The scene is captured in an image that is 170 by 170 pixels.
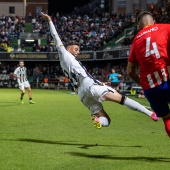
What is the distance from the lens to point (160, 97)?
6262 mm

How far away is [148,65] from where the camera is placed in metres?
6.27

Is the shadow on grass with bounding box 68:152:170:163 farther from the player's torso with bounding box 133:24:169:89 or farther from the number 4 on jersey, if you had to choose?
the number 4 on jersey

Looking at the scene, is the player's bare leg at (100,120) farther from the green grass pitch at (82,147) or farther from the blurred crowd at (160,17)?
the blurred crowd at (160,17)

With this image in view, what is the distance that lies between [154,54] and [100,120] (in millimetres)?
2502

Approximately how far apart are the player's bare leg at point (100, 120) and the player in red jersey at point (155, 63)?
1988 millimetres

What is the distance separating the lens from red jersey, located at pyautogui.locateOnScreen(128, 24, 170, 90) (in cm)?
619

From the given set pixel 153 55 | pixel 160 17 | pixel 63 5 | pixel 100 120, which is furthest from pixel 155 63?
pixel 63 5

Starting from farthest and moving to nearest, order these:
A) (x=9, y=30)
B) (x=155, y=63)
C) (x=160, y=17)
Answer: (x=9, y=30) → (x=160, y=17) → (x=155, y=63)

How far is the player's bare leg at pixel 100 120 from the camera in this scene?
8.21m

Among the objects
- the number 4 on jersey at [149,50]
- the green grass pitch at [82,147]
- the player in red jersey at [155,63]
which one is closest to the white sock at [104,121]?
the green grass pitch at [82,147]

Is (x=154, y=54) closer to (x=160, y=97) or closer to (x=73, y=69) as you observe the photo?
(x=160, y=97)

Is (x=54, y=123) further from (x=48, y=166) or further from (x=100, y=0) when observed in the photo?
(x=100, y=0)

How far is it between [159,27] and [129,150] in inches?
93.0

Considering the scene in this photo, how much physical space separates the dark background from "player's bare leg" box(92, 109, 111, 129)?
75673 mm
